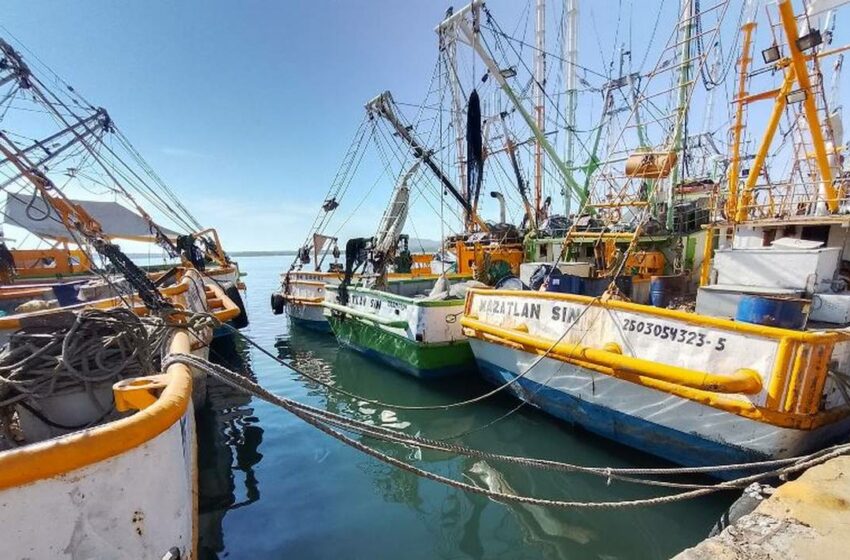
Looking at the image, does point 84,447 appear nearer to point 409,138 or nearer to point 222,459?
point 222,459

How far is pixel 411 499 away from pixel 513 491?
1224 mm

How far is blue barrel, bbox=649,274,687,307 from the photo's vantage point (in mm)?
7422

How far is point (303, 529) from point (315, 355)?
8.03 metres

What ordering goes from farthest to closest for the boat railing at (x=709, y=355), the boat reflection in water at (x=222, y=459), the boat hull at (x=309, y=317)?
the boat hull at (x=309, y=317), the boat reflection in water at (x=222, y=459), the boat railing at (x=709, y=355)

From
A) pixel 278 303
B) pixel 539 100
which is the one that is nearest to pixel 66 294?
pixel 278 303

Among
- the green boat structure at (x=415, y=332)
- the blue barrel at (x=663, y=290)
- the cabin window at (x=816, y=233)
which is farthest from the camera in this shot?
the green boat structure at (x=415, y=332)

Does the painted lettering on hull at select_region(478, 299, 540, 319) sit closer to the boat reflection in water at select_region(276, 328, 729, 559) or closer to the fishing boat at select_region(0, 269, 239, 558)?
the boat reflection in water at select_region(276, 328, 729, 559)

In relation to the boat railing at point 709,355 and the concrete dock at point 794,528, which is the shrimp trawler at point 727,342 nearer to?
the boat railing at point 709,355

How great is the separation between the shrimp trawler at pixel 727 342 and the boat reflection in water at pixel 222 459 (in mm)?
3940

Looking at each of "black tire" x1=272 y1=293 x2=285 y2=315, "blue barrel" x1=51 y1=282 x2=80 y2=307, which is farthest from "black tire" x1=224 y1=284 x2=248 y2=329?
"blue barrel" x1=51 y1=282 x2=80 y2=307

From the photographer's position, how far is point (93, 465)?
1.98 meters

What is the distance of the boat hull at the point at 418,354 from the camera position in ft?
28.1

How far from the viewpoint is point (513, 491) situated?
5094mm

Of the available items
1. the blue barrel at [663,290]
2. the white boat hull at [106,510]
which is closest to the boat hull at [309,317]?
the blue barrel at [663,290]
